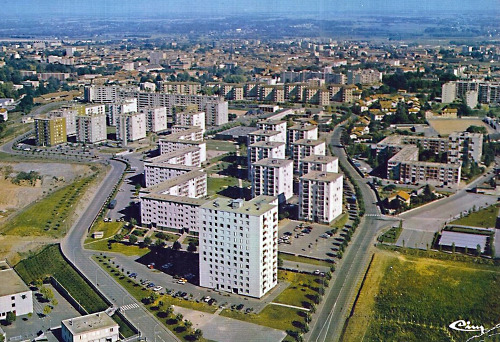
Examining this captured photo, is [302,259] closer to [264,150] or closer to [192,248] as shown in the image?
[192,248]

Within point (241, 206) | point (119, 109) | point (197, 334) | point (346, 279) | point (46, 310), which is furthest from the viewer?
point (119, 109)

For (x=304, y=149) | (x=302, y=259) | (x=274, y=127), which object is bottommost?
(x=302, y=259)

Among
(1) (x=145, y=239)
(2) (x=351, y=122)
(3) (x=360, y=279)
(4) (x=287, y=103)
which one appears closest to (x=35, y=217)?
(1) (x=145, y=239)

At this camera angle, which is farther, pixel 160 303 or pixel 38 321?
pixel 160 303

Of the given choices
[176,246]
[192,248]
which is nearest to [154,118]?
[176,246]

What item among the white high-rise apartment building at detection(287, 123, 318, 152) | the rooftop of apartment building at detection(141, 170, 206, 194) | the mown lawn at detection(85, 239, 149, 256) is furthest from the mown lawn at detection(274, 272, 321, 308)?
the white high-rise apartment building at detection(287, 123, 318, 152)

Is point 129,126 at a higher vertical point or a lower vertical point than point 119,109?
lower

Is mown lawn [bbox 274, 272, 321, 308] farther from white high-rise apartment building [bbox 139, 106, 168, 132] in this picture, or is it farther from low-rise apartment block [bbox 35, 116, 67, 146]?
white high-rise apartment building [bbox 139, 106, 168, 132]
